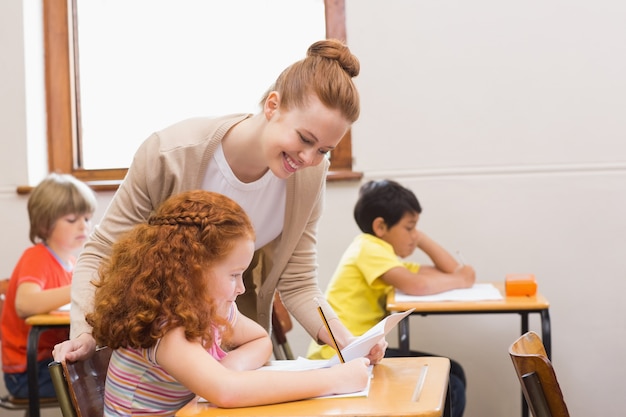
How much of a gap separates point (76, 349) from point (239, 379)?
13.6 inches

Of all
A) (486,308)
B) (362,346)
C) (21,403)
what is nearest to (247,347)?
(362,346)

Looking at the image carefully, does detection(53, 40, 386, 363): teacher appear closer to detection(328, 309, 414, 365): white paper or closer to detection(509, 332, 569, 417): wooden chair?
detection(328, 309, 414, 365): white paper

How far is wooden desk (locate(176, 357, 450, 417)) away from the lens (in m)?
1.32

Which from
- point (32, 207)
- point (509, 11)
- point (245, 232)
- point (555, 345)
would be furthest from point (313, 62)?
point (555, 345)

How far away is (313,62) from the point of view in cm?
178

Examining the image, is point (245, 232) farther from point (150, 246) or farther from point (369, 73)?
point (369, 73)

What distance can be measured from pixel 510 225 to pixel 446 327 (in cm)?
49

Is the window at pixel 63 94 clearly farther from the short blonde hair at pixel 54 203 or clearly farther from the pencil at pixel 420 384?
the pencil at pixel 420 384

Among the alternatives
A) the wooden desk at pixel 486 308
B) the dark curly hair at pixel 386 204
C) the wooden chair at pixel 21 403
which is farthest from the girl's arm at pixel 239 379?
the dark curly hair at pixel 386 204

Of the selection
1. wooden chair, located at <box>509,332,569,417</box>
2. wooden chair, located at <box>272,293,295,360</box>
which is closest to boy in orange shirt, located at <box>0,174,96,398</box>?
wooden chair, located at <box>272,293,295,360</box>

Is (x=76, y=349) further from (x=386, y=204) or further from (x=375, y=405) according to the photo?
(x=386, y=204)

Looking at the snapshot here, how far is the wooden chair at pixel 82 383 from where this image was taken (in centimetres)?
147

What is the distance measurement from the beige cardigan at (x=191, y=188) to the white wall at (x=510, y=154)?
1.59 m

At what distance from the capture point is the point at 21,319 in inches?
118
